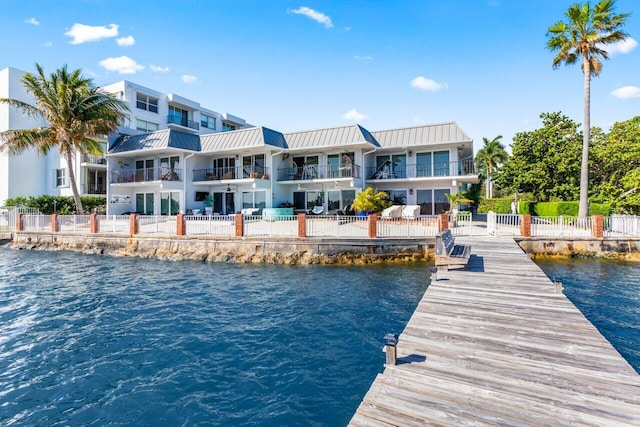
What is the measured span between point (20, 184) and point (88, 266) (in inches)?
870

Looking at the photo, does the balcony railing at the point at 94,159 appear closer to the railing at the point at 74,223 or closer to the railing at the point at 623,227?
the railing at the point at 74,223

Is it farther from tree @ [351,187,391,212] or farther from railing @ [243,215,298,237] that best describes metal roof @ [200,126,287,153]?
tree @ [351,187,391,212]

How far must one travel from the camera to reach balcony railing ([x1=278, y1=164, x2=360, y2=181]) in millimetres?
23688

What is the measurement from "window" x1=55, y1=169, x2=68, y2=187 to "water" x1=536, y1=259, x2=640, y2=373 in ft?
125

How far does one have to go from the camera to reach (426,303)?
699cm

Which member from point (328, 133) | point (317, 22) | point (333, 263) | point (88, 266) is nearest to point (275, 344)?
point (333, 263)

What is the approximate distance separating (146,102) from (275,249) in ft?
82.7

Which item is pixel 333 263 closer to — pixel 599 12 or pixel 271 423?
pixel 271 423

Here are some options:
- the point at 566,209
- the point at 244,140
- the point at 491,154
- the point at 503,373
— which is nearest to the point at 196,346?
the point at 503,373

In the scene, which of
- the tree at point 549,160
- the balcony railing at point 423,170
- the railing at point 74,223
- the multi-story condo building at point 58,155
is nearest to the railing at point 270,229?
the balcony railing at point 423,170

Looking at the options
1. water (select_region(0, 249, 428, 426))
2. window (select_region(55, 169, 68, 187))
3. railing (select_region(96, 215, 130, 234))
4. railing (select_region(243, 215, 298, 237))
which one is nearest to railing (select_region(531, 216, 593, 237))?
water (select_region(0, 249, 428, 426))

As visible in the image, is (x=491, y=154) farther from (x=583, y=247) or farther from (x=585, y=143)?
(x=583, y=247)

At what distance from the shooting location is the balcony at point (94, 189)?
3010 centimetres

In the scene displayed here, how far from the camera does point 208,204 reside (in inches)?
1033
